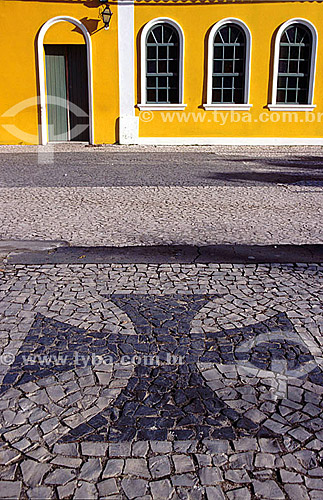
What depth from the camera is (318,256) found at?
6.09 metres

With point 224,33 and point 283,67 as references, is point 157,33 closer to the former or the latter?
point 224,33

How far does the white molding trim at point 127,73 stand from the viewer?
55.8 feet

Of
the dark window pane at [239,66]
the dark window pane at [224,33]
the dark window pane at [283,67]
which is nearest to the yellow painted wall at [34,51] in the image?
the dark window pane at [224,33]

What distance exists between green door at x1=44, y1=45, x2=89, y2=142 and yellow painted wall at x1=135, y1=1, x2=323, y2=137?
1.96 metres

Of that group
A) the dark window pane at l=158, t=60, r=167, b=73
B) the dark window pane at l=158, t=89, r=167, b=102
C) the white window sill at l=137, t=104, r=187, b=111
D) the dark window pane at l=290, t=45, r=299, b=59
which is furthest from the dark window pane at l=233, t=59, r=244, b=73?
the dark window pane at l=158, t=89, r=167, b=102

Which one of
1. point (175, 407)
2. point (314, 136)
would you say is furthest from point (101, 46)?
point (175, 407)

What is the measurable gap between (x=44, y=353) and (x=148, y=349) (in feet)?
2.30

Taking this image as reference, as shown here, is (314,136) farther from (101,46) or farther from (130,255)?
(130,255)

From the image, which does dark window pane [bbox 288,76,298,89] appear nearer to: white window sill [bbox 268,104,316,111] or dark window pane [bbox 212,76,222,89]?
white window sill [bbox 268,104,316,111]

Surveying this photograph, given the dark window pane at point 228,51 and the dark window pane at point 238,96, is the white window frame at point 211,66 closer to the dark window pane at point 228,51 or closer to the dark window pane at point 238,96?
the dark window pane at point 238,96

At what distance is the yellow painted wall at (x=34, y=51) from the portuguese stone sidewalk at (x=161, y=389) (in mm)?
13501

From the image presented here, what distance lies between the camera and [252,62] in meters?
17.4

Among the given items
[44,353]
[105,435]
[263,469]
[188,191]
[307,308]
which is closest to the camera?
[263,469]

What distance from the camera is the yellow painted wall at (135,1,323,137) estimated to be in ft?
56.0
